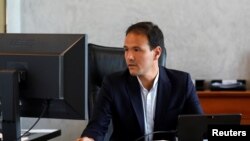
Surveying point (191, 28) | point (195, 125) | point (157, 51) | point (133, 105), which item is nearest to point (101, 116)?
point (133, 105)

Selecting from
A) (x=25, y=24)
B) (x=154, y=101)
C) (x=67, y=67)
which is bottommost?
(x=154, y=101)

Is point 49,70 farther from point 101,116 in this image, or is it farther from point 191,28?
point 191,28

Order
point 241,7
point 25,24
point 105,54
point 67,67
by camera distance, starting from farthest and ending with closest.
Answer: point 25,24, point 241,7, point 105,54, point 67,67

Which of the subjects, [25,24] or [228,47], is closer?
[228,47]

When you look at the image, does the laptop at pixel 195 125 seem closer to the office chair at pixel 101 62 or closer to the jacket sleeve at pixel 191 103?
the jacket sleeve at pixel 191 103

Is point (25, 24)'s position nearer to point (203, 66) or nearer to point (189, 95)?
point (203, 66)

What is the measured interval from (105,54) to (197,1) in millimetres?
1292

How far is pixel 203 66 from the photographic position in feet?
10.6

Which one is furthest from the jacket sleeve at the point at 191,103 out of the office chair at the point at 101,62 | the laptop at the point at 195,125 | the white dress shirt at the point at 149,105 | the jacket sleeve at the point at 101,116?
the laptop at the point at 195,125

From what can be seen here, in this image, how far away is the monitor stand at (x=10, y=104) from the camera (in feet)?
4.37

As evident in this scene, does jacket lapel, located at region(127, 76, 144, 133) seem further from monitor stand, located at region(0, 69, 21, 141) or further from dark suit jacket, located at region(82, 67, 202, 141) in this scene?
monitor stand, located at region(0, 69, 21, 141)

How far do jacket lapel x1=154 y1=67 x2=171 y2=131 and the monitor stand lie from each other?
0.77 metres

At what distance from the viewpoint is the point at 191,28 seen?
10.6 feet

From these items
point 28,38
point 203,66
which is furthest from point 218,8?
point 28,38
